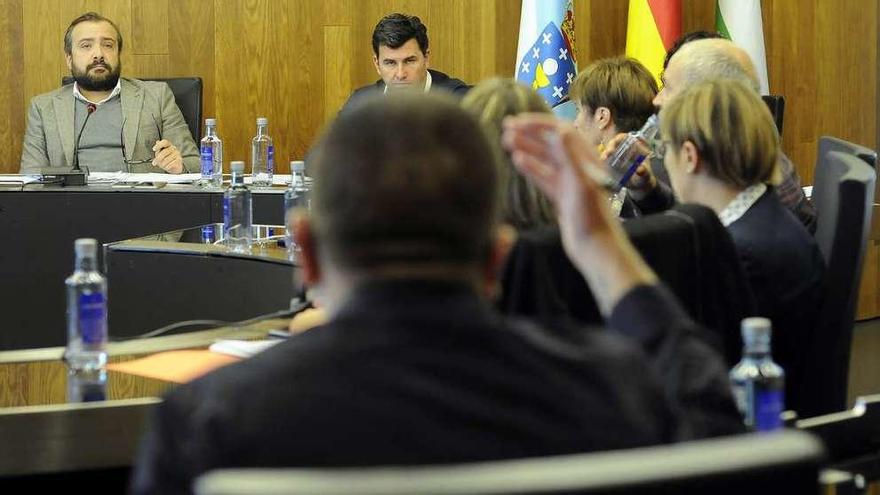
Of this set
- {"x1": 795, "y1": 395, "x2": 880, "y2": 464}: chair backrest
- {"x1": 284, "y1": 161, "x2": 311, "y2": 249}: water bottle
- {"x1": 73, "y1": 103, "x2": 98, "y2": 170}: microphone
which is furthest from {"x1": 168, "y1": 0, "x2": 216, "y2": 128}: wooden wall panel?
{"x1": 795, "y1": 395, "x2": 880, "y2": 464}: chair backrest

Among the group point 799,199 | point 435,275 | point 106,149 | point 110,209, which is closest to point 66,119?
point 106,149

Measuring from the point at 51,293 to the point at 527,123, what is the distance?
13.1 ft

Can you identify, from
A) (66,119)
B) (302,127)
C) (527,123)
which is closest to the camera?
(527,123)

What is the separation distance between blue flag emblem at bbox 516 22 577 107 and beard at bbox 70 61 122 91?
1.91 metres

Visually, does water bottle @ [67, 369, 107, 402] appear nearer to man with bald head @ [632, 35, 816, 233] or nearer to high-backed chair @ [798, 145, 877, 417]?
high-backed chair @ [798, 145, 877, 417]

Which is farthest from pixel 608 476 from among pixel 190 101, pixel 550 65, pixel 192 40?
pixel 192 40

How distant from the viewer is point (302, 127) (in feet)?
24.5

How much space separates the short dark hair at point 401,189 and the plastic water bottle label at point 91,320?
1.42 meters

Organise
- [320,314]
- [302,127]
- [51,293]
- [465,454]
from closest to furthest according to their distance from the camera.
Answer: [465,454]
[320,314]
[51,293]
[302,127]

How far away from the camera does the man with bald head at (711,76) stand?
147 inches

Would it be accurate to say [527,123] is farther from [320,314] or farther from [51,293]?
[51,293]

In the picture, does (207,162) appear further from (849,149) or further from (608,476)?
(608,476)

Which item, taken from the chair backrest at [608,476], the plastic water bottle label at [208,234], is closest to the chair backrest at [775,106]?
the plastic water bottle label at [208,234]

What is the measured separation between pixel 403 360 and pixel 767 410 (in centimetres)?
90
